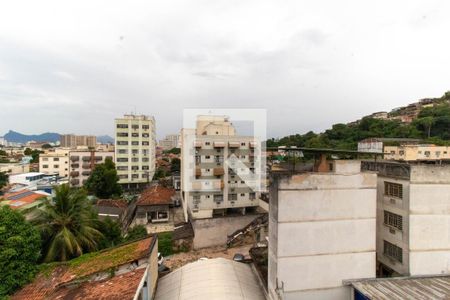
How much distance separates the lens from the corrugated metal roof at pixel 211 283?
10.8 metres

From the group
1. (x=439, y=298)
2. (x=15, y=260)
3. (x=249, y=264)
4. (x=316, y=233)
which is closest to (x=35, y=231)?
(x=15, y=260)

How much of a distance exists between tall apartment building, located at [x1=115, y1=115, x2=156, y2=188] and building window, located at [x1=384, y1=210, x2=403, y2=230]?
39.3 m

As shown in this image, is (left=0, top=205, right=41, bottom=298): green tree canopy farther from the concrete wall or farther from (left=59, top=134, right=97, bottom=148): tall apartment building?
(left=59, top=134, right=97, bottom=148): tall apartment building

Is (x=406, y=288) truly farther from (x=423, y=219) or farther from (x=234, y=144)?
(x=234, y=144)

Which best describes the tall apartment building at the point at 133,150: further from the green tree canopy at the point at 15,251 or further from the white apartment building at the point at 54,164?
the green tree canopy at the point at 15,251

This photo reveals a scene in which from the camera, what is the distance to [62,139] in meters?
147

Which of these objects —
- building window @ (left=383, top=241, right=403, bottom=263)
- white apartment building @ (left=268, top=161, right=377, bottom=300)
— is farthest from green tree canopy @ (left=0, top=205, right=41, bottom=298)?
building window @ (left=383, top=241, right=403, bottom=263)

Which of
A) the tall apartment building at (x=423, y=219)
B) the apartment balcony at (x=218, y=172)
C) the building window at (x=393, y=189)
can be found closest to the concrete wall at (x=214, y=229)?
the apartment balcony at (x=218, y=172)

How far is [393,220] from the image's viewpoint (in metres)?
12.0

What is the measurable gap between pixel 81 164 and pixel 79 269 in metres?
39.4

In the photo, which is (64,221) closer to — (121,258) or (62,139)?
(121,258)

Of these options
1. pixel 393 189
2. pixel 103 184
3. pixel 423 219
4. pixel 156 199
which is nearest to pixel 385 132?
pixel 156 199

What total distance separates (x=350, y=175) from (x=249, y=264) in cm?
810

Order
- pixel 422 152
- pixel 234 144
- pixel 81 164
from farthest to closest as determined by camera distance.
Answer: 1. pixel 81 164
2. pixel 422 152
3. pixel 234 144
